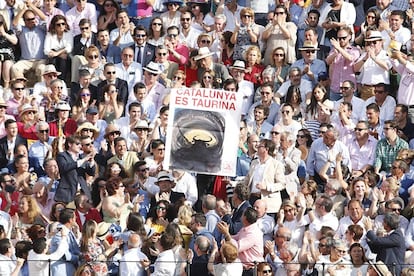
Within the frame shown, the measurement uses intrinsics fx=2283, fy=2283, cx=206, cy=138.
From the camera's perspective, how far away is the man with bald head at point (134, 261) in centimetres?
2683

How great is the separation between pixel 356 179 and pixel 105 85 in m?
4.48

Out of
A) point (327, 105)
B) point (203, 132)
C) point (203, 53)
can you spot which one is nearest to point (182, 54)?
point (203, 53)

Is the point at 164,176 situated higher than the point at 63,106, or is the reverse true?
the point at 63,106

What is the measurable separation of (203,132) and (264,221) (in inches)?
57.6

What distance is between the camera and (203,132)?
29.0m

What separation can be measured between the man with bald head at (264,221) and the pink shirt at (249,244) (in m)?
0.47

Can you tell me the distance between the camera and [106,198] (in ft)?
94.7

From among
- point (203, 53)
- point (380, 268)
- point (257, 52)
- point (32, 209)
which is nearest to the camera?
point (380, 268)

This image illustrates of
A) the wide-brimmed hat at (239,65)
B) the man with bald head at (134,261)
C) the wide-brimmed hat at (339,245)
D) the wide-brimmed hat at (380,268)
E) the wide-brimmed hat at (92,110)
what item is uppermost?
the wide-brimmed hat at (239,65)

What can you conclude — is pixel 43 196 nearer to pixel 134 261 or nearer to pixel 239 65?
pixel 134 261

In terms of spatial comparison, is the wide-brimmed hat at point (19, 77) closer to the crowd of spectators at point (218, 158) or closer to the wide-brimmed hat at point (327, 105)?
the crowd of spectators at point (218, 158)

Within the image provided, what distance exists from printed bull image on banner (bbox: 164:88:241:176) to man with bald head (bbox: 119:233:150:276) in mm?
1923

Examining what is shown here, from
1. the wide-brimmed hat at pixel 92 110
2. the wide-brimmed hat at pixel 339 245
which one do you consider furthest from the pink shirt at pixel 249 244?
the wide-brimmed hat at pixel 92 110

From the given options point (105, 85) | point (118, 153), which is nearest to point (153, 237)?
point (118, 153)
